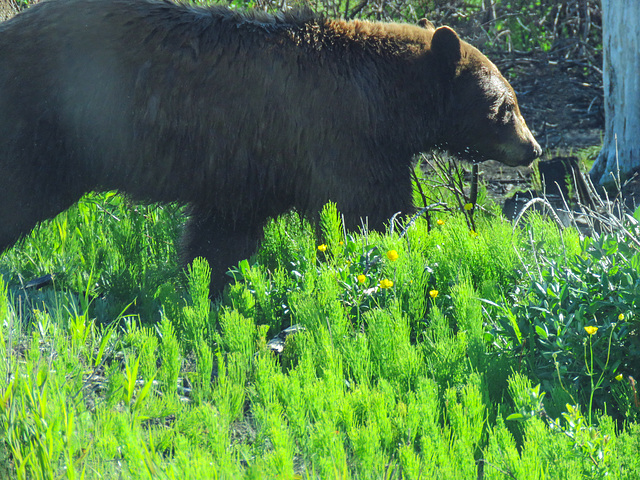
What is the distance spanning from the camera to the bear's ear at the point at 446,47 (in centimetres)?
478

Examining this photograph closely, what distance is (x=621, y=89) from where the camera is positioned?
6988 millimetres

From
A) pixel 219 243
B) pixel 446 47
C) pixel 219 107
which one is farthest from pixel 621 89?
pixel 219 107

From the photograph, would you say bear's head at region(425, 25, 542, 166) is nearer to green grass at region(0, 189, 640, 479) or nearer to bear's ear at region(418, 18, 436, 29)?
bear's ear at region(418, 18, 436, 29)

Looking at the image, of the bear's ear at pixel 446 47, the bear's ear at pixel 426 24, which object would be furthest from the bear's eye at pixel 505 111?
the bear's ear at pixel 426 24

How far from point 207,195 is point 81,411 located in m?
2.01

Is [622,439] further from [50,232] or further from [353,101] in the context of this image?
[50,232]

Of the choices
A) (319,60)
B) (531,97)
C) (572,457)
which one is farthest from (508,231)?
(531,97)

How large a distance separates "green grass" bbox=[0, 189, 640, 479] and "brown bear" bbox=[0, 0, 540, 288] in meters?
0.41

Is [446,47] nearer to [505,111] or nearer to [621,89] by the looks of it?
[505,111]

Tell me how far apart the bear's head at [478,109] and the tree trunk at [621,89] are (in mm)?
2044

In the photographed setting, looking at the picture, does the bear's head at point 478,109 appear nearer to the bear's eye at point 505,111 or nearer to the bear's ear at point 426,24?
the bear's eye at point 505,111

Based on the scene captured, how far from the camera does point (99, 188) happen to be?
4387 mm

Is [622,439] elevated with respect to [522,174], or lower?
elevated

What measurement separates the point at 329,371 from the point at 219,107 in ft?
6.56
